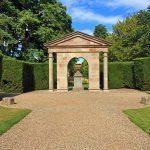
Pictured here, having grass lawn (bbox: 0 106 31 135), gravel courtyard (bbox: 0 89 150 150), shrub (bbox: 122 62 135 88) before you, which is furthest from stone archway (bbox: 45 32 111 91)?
gravel courtyard (bbox: 0 89 150 150)

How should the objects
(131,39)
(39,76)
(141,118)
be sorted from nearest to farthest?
(141,118) → (39,76) → (131,39)

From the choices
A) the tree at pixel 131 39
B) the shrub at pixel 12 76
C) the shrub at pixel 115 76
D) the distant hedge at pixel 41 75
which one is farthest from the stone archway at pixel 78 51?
the tree at pixel 131 39

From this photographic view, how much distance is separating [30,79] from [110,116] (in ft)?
74.9

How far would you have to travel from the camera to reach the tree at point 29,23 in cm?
4159

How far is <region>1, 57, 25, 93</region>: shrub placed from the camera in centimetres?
3262

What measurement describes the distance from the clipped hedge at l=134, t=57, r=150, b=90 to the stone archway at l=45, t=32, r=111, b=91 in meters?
3.13

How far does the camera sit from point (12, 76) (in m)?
32.6

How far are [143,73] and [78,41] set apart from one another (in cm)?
687

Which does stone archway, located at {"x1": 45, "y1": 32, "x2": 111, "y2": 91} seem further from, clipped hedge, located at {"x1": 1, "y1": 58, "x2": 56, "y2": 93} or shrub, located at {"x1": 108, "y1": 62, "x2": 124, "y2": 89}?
shrub, located at {"x1": 108, "y1": 62, "x2": 124, "y2": 89}

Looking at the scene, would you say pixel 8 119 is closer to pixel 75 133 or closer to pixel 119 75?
pixel 75 133

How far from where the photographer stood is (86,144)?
31.2 feet

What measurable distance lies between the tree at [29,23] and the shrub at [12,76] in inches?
330

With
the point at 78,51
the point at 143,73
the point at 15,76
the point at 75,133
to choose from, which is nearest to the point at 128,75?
the point at 143,73

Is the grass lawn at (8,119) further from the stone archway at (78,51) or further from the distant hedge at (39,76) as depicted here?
the distant hedge at (39,76)
